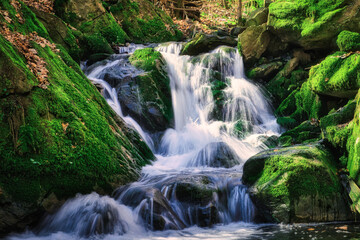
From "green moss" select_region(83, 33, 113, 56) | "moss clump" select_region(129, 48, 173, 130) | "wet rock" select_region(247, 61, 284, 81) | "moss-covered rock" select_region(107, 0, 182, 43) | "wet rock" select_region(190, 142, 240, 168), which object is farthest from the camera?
"moss-covered rock" select_region(107, 0, 182, 43)

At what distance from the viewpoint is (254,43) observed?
12398 mm

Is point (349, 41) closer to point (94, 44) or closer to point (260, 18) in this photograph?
point (260, 18)

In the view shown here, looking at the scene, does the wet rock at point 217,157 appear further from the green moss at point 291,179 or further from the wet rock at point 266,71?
the wet rock at point 266,71

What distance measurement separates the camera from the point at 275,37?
12.3 meters

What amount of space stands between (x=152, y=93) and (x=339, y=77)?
571 centimetres

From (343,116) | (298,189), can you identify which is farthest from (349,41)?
(298,189)

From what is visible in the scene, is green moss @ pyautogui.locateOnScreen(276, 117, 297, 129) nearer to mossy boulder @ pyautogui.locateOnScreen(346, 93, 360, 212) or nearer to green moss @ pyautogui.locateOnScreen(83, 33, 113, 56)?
mossy boulder @ pyautogui.locateOnScreen(346, 93, 360, 212)

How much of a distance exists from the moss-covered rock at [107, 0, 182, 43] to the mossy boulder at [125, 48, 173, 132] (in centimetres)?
592

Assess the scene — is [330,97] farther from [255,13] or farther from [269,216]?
[255,13]

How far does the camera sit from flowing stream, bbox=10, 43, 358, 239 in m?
4.59

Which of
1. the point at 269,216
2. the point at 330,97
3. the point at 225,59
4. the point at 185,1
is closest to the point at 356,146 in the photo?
the point at 269,216

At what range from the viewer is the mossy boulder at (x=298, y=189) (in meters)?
4.91

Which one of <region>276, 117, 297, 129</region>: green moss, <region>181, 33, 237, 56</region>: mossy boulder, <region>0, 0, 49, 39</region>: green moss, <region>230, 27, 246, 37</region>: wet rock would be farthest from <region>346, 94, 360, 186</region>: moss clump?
<region>230, 27, 246, 37</region>: wet rock

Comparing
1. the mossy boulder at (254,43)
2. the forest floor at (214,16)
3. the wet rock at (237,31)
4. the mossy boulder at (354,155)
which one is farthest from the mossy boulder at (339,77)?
the forest floor at (214,16)
